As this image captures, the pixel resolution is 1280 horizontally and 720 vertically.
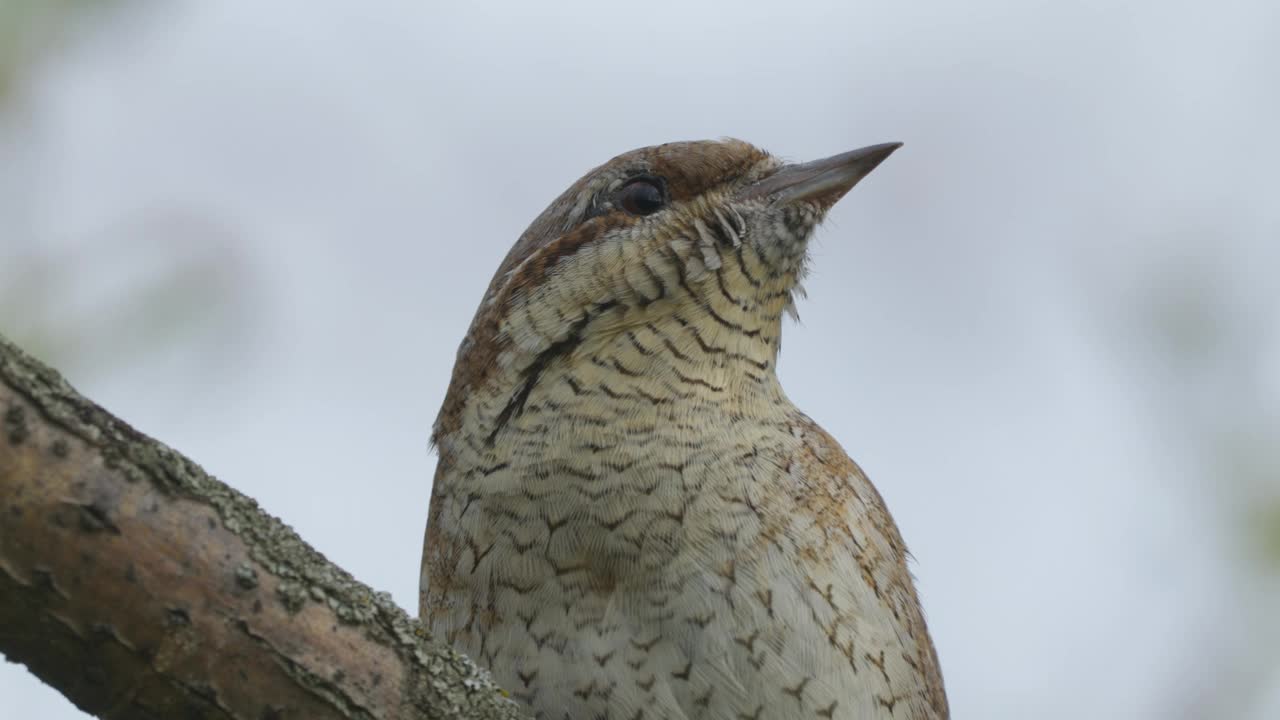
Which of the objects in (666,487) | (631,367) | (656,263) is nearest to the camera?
(666,487)

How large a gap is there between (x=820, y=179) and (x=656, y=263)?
2.09 ft

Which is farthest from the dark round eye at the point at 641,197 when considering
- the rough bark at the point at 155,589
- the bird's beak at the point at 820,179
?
the rough bark at the point at 155,589

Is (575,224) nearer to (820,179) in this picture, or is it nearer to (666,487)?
(820,179)

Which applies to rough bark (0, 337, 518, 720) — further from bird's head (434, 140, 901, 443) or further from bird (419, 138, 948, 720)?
bird's head (434, 140, 901, 443)

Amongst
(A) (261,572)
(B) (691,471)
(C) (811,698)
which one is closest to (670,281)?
(B) (691,471)

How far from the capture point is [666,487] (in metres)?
3.27

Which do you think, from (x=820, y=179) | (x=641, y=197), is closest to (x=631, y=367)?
(x=641, y=197)

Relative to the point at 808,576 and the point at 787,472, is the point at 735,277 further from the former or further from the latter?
the point at 808,576

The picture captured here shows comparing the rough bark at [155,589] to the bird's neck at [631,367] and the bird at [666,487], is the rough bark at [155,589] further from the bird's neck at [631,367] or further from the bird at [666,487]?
the bird's neck at [631,367]

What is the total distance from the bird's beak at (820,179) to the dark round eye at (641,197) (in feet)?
0.84

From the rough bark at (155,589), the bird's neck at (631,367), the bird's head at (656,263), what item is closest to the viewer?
the rough bark at (155,589)

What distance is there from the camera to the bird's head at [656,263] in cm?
362

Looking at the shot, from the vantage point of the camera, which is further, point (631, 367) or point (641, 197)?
point (641, 197)

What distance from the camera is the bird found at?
3121 millimetres
